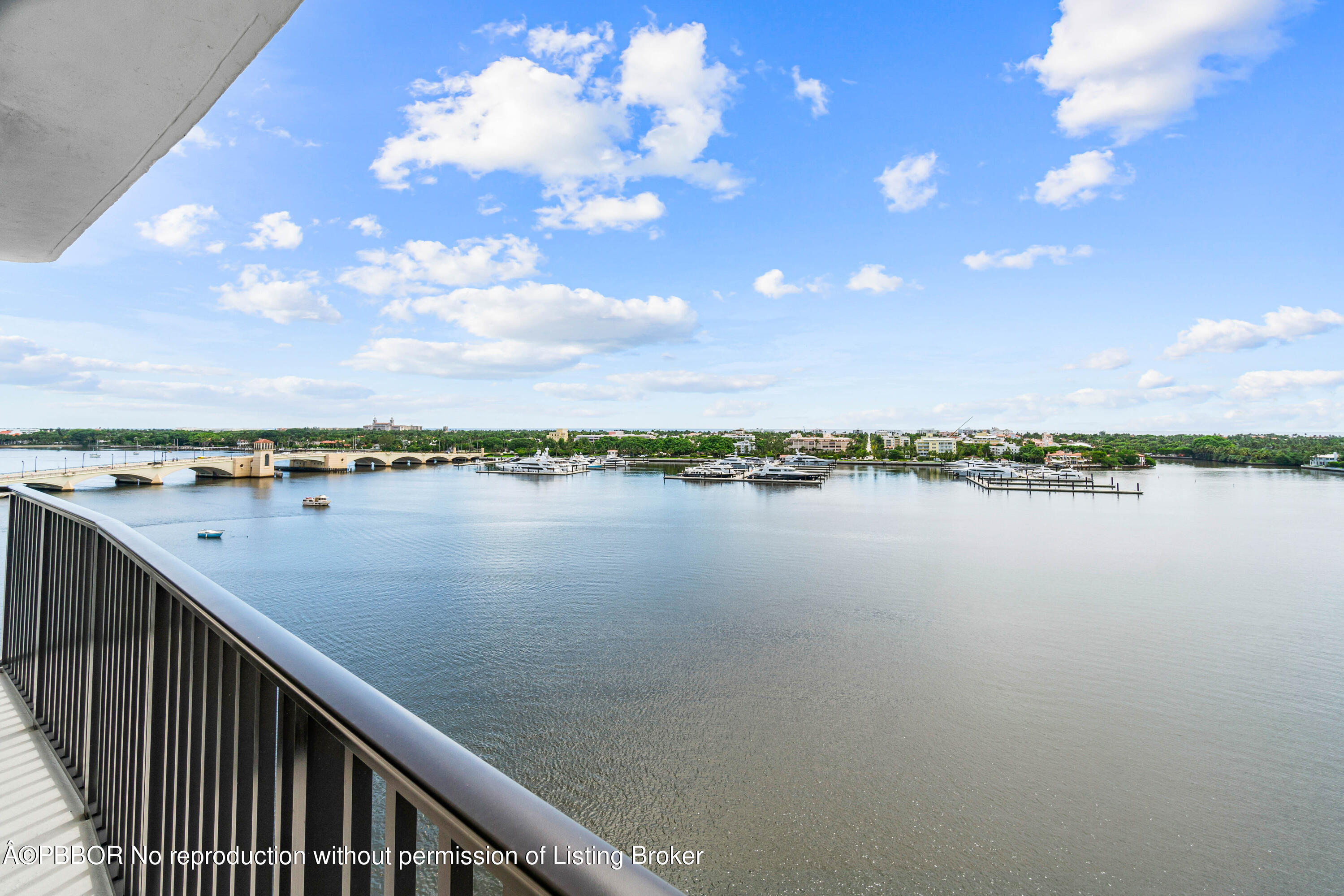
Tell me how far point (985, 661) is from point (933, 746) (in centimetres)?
351

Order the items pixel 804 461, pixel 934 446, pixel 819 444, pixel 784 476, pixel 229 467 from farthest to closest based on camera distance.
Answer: pixel 819 444 → pixel 934 446 → pixel 804 461 → pixel 784 476 → pixel 229 467

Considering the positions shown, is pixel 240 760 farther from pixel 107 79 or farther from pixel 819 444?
pixel 819 444

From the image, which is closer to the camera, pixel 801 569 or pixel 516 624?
pixel 516 624

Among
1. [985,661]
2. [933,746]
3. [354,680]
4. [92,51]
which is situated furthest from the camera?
[985,661]

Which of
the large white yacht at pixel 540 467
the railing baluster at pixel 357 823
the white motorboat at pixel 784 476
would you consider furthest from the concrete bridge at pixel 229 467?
the white motorboat at pixel 784 476

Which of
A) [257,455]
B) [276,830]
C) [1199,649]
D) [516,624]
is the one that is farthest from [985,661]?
[257,455]

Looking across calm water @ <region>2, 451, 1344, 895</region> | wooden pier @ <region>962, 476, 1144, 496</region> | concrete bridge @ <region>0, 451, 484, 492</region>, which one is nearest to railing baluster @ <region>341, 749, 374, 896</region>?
calm water @ <region>2, 451, 1344, 895</region>

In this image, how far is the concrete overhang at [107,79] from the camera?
80cm

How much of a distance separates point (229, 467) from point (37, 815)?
45.4 metres

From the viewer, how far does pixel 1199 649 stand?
12.0 metres

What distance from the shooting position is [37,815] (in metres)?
1.30

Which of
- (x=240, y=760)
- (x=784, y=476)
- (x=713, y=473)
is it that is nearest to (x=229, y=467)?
(x=713, y=473)

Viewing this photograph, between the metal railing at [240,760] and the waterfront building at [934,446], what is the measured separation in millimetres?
77775

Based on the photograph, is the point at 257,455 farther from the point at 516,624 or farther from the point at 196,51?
the point at 196,51
